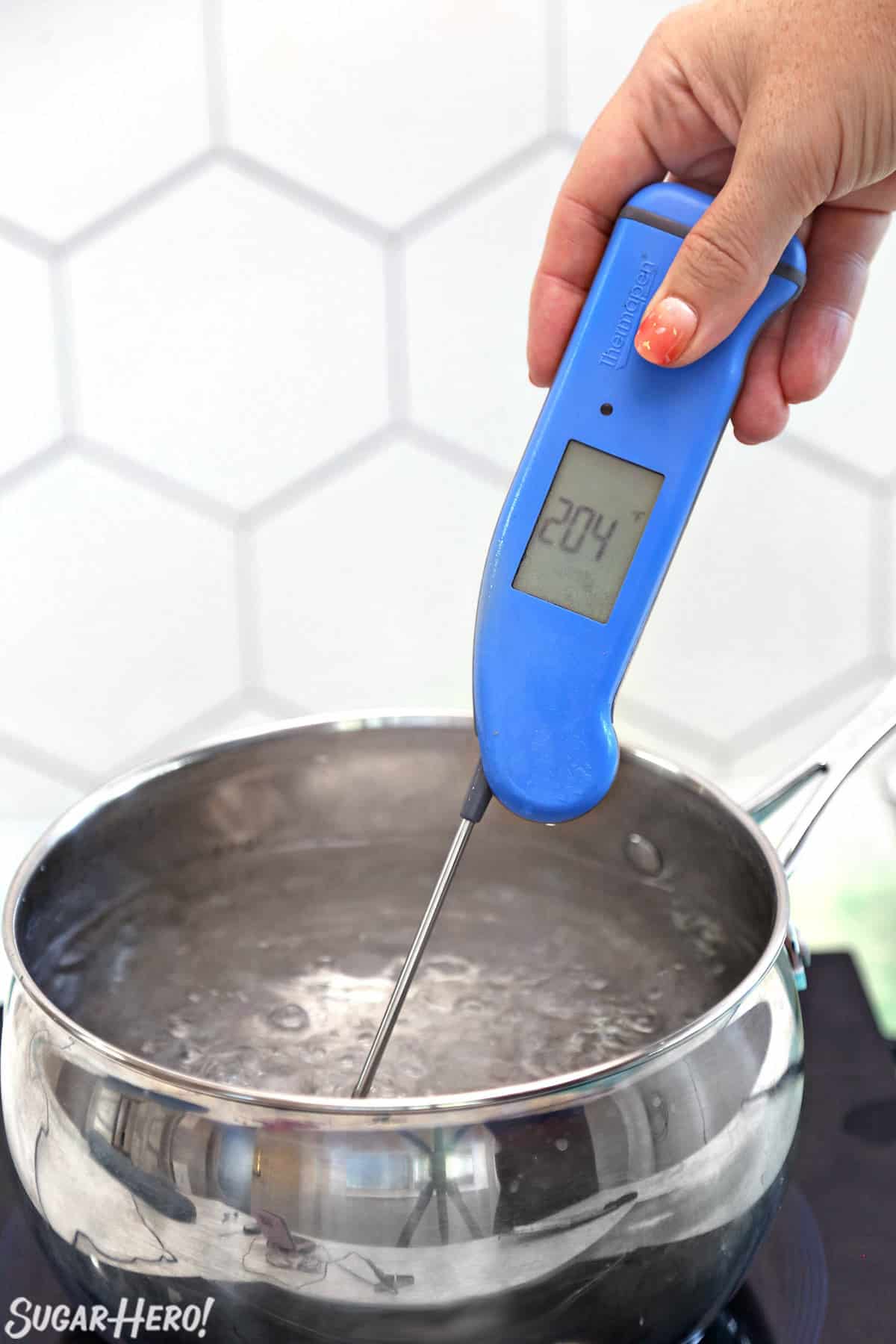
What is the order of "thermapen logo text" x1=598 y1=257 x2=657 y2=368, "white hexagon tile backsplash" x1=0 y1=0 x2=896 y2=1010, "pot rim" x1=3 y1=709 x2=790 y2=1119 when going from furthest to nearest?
"white hexagon tile backsplash" x1=0 y1=0 x2=896 y2=1010 → "thermapen logo text" x1=598 y1=257 x2=657 y2=368 → "pot rim" x1=3 y1=709 x2=790 y2=1119

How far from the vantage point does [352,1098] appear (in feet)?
1.17

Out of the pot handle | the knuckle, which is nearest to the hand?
the knuckle

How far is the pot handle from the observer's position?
0.44 metres

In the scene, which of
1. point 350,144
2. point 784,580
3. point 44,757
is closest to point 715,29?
point 350,144

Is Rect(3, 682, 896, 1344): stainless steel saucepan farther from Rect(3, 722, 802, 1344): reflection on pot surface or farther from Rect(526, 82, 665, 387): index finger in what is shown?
Rect(526, 82, 665, 387): index finger

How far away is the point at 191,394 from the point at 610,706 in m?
0.36

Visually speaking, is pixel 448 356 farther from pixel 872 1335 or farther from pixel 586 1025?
pixel 872 1335

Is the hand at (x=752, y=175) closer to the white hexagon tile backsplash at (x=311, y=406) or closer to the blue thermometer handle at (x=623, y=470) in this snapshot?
the blue thermometer handle at (x=623, y=470)

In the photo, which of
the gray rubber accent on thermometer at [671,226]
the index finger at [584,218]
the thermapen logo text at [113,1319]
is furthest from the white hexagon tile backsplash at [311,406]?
the thermapen logo text at [113,1319]

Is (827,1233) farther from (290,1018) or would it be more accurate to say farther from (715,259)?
(715,259)

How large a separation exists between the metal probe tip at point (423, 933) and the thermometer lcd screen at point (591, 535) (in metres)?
0.06

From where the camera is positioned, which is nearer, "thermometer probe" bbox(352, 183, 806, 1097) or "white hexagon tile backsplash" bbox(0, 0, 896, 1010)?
"thermometer probe" bbox(352, 183, 806, 1097)

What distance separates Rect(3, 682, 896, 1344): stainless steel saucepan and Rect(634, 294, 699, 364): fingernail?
0.50ft

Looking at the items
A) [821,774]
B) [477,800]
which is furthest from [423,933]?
[821,774]
